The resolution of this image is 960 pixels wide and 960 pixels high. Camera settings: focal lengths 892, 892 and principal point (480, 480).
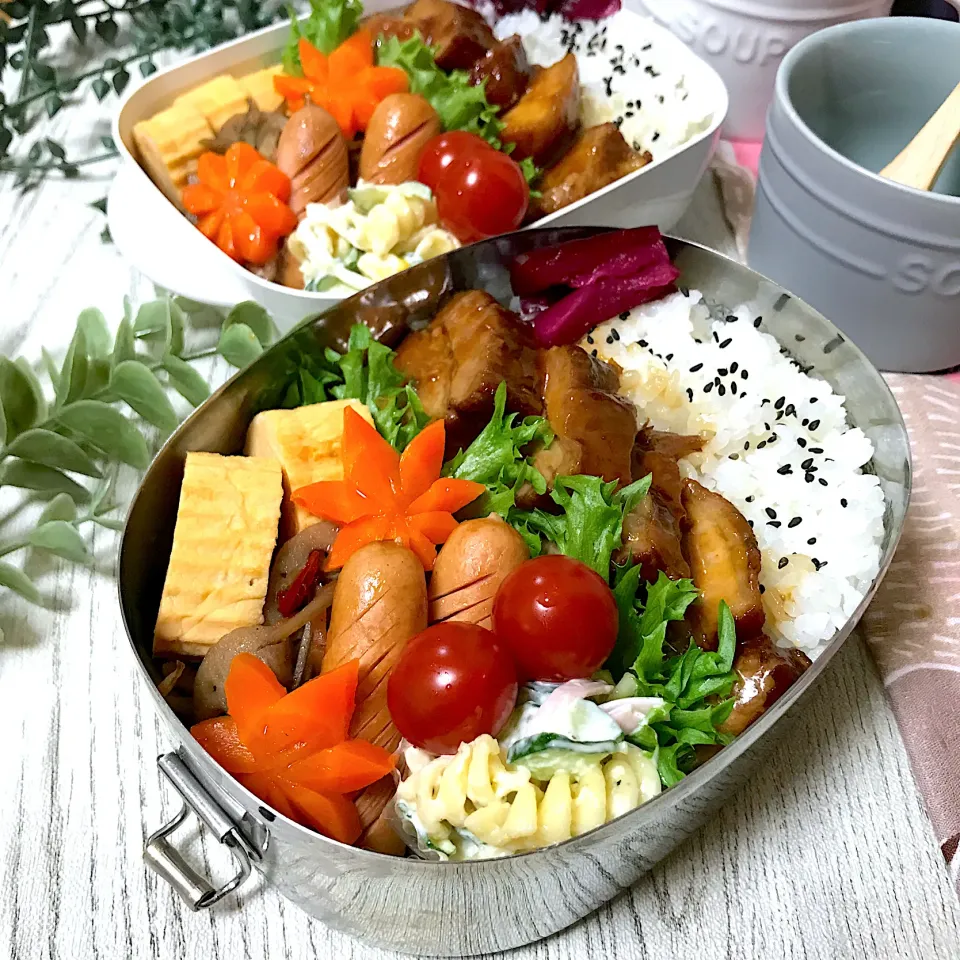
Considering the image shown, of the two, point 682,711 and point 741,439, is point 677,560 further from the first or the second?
point 741,439

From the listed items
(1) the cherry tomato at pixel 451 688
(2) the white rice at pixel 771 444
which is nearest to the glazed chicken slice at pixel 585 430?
Answer: (2) the white rice at pixel 771 444

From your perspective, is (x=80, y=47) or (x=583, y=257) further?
(x=80, y=47)

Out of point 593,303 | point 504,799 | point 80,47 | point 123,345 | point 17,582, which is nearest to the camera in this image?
point 504,799

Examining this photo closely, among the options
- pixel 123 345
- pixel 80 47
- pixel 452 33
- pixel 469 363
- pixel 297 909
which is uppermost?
pixel 80 47

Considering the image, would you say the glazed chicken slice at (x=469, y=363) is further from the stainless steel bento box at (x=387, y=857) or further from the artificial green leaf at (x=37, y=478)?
the artificial green leaf at (x=37, y=478)

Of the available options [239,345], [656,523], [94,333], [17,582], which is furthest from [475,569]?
[94,333]

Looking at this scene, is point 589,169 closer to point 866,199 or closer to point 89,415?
point 866,199
